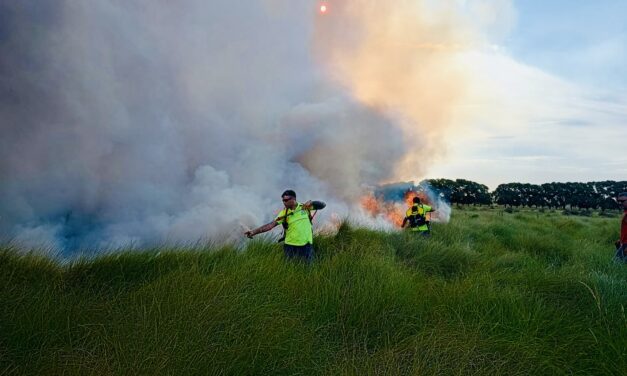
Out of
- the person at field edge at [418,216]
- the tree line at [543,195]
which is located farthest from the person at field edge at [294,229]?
the tree line at [543,195]

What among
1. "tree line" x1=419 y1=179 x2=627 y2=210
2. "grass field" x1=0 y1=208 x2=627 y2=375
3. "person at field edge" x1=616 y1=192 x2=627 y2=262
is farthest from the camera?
"tree line" x1=419 y1=179 x2=627 y2=210


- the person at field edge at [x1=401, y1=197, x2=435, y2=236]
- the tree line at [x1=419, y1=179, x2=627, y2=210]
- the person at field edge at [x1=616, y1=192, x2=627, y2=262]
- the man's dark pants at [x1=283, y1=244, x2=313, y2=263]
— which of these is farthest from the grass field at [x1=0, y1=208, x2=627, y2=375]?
the tree line at [x1=419, y1=179, x2=627, y2=210]

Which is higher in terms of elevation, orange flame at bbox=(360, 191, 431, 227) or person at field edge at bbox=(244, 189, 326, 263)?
orange flame at bbox=(360, 191, 431, 227)

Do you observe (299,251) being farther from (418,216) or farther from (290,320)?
(418,216)

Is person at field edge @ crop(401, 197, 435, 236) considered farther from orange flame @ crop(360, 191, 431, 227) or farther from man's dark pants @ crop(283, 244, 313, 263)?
orange flame @ crop(360, 191, 431, 227)

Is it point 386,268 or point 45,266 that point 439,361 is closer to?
point 386,268

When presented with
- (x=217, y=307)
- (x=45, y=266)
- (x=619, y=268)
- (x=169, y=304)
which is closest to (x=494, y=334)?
(x=217, y=307)

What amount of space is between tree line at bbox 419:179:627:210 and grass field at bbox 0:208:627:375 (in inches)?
2684

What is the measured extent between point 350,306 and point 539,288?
2960mm

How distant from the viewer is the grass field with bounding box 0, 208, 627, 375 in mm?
3320

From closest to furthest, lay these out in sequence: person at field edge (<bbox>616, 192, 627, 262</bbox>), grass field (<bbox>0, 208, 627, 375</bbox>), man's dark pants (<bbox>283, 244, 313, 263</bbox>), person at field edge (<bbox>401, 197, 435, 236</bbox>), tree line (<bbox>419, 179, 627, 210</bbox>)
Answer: grass field (<bbox>0, 208, 627, 375</bbox>)
man's dark pants (<bbox>283, 244, 313, 263</bbox>)
person at field edge (<bbox>616, 192, 627, 262</bbox>)
person at field edge (<bbox>401, 197, 435, 236</bbox>)
tree line (<bbox>419, 179, 627, 210</bbox>)

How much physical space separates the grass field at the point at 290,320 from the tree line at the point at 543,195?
68.2m

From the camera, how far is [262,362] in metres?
3.40

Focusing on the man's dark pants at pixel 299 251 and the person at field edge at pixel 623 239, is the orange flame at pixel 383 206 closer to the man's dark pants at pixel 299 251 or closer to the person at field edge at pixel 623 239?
the person at field edge at pixel 623 239
